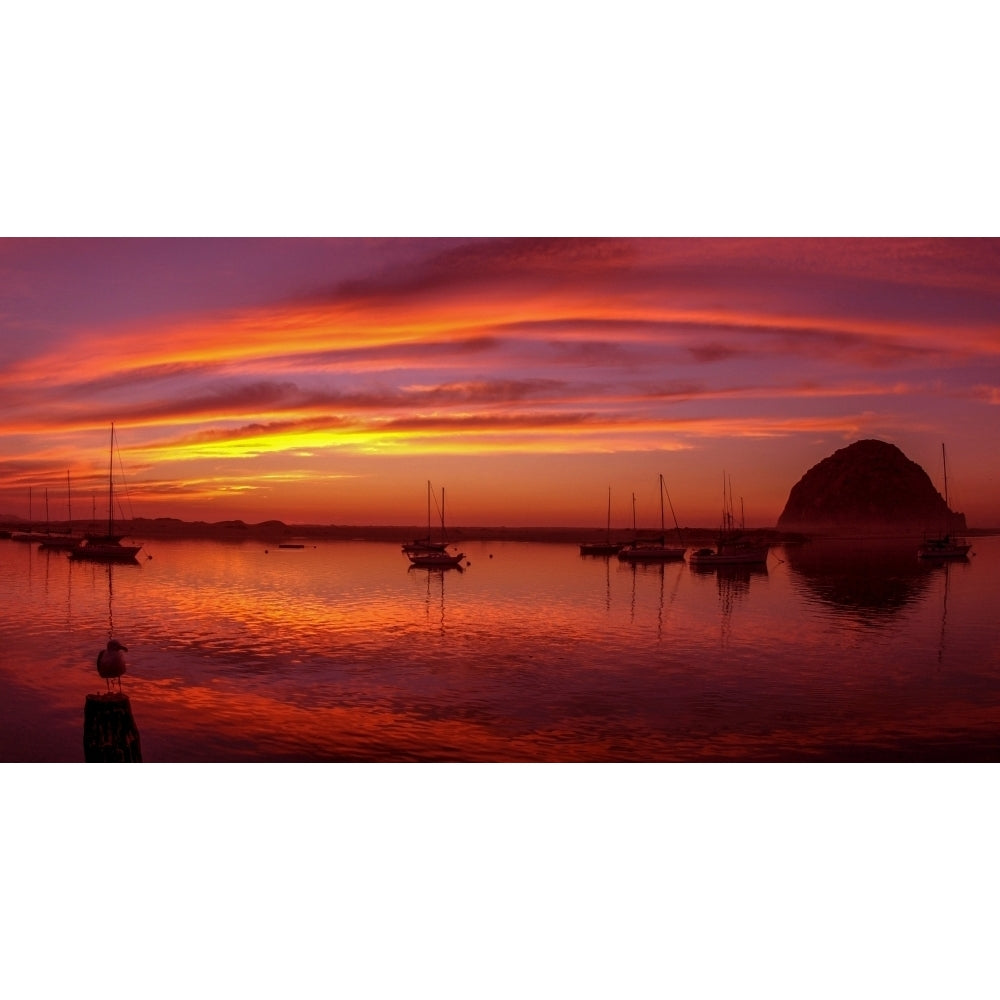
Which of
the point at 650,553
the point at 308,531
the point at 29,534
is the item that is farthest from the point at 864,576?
the point at 29,534

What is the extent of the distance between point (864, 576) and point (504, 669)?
15538mm

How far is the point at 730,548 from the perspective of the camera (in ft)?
61.8

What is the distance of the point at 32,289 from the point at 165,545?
6665 mm

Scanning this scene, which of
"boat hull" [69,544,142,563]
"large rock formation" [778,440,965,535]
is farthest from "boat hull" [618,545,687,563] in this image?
"boat hull" [69,544,142,563]

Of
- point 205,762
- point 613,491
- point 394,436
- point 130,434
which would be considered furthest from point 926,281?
point 130,434

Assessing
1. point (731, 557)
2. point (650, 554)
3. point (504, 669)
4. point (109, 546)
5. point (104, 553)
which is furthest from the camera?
point (650, 554)

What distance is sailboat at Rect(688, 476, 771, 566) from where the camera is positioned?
1027cm

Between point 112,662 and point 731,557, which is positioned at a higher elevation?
point 112,662

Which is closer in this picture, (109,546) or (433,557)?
(109,546)

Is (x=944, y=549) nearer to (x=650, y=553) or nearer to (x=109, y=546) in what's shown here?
(x=650, y=553)

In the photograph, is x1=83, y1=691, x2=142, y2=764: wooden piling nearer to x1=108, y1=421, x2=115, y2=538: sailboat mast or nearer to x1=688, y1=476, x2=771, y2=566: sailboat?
x1=108, y1=421, x2=115, y2=538: sailboat mast

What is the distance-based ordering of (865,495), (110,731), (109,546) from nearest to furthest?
(110,731), (865,495), (109,546)

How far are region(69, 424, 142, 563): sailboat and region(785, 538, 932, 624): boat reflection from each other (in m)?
10.2

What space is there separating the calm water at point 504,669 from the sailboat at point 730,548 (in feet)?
4.31
